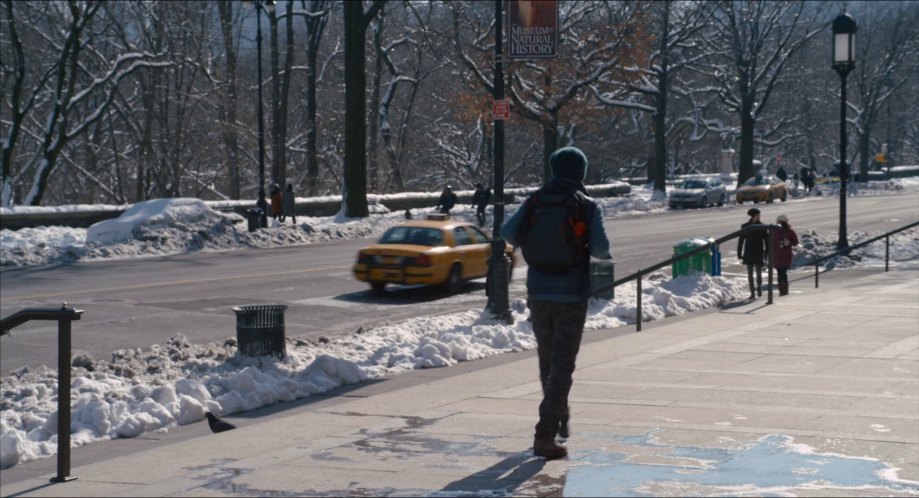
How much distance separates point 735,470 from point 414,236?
634 inches

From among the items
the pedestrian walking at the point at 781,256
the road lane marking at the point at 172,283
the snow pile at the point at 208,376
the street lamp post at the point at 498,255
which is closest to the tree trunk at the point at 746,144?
the road lane marking at the point at 172,283

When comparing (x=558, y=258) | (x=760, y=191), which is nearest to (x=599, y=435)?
(x=558, y=258)

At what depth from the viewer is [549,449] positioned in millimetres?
7539

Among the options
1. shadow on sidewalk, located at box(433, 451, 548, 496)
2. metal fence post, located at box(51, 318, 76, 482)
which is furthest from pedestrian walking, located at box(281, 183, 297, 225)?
shadow on sidewalk, located at box(433, 451, 548, 496)

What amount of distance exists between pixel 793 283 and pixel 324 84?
50633 millimetres

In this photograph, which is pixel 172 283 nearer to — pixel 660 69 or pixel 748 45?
pixel 660 69

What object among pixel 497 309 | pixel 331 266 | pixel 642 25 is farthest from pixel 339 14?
pixel 497 309

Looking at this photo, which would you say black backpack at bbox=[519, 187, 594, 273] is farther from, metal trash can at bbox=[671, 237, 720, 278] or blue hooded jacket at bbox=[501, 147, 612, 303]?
metal trash can at bbox=[671, 237, 720, 278]

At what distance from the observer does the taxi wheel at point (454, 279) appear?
22652 mm

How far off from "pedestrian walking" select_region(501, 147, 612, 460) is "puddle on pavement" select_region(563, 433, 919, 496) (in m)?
0.44

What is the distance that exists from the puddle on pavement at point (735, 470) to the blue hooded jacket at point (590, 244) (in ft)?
3.56

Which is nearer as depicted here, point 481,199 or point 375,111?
point 481,199

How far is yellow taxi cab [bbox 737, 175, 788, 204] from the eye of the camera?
198ft

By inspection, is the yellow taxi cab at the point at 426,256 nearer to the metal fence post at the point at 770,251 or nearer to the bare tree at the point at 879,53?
the metal fence post at the point at 770,251
